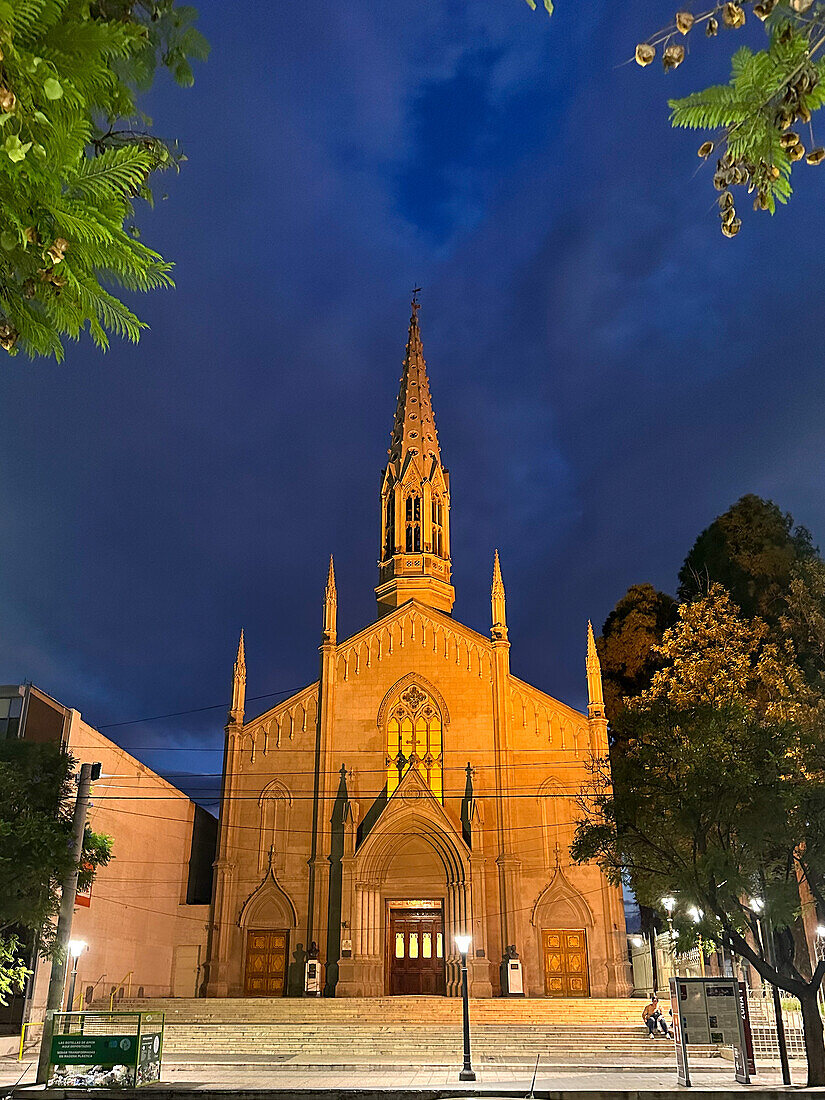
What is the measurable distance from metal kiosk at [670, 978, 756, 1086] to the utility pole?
12.2 metres

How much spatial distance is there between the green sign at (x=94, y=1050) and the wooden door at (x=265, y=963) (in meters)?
18.3

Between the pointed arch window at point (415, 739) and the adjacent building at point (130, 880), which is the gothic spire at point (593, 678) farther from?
the adjacent building at point (130, 880)

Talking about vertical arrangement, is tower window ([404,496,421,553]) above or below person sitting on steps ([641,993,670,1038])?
above

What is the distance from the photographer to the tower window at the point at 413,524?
45969 mm

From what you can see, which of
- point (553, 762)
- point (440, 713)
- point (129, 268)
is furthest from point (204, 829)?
point (129, 268)

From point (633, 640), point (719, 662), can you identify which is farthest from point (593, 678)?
point (719, 662)

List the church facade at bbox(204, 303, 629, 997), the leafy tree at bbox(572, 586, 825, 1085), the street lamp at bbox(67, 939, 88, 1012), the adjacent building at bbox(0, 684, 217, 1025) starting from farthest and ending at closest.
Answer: the church facade at bbox(204, 303, 629, 997)
the adjacent building at bbox(0, 684, 217, 1025)
the street lamp at bbox(67, 939, 88, 1012)
the leafy tree at bbox(572, 586, 825, 1085)

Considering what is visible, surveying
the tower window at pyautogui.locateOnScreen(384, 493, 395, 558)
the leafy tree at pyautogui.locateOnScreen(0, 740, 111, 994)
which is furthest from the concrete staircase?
the tower window at pyautogui.locateOnScreen(384, 493, 395, 558)

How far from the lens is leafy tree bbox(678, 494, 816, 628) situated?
30.6 meters

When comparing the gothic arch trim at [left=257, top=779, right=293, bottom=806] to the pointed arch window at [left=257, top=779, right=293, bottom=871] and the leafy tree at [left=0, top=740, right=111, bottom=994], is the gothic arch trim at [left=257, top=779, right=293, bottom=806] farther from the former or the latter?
the leafy tree at [left=0, top=740, right=111, bottom=994]

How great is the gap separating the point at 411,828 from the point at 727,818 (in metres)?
18.4

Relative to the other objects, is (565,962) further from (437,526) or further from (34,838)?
(34,838)

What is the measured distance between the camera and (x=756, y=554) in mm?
31484

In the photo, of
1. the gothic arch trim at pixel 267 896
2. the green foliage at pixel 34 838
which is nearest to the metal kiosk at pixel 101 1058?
the green foliage at pixel 34 838
